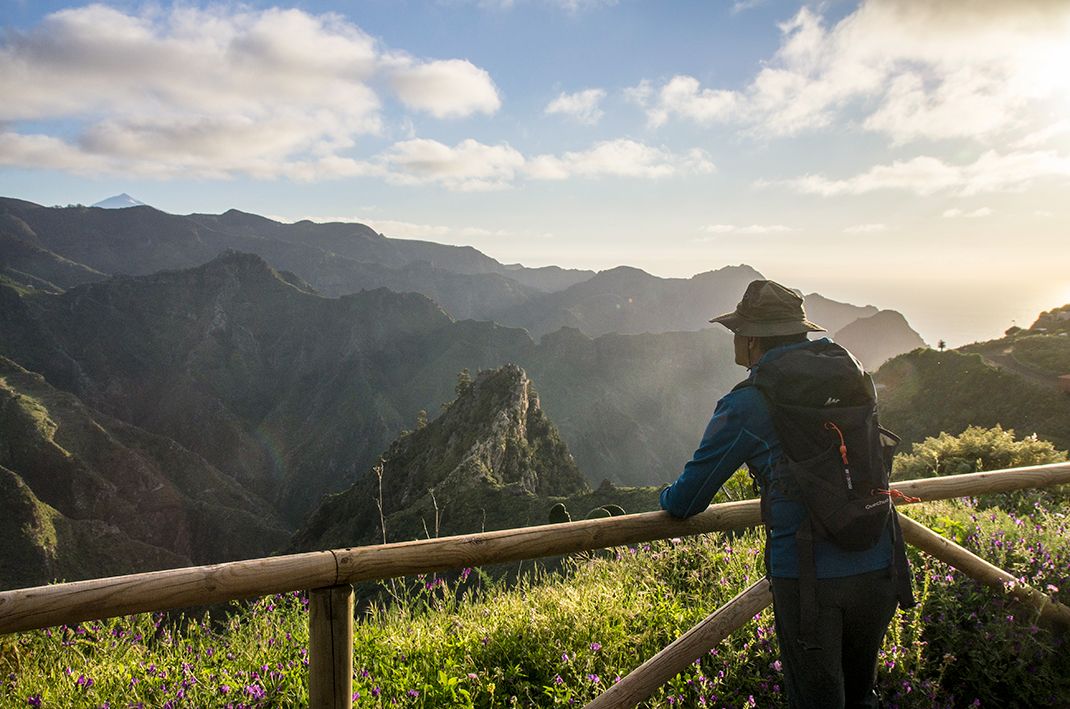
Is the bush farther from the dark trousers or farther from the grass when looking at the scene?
the dark trousers

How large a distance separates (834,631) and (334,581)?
1.92 m

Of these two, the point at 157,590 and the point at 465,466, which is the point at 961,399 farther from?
the point at 157,590

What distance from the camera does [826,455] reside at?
2197 millimetres

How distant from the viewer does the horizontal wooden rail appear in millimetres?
1772

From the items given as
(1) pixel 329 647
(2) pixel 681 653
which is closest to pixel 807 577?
(2) pixel 681 653

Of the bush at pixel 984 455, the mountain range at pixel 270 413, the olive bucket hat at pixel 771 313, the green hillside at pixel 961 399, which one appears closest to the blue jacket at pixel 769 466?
the olive bucket hat at pixel 771 313

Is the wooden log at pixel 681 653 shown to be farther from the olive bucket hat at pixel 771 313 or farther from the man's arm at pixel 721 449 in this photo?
the olive bucket hat at pixel 771 313

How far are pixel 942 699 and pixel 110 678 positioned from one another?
4.55 m

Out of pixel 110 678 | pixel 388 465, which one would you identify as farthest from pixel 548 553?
pixel 388 465

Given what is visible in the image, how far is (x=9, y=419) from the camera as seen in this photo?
91938 mm

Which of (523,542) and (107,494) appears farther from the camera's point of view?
(107,494)

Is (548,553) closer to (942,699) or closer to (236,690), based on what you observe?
(236,690)

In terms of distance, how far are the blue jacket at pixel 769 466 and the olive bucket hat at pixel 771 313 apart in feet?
0.35

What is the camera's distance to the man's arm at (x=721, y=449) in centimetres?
234
